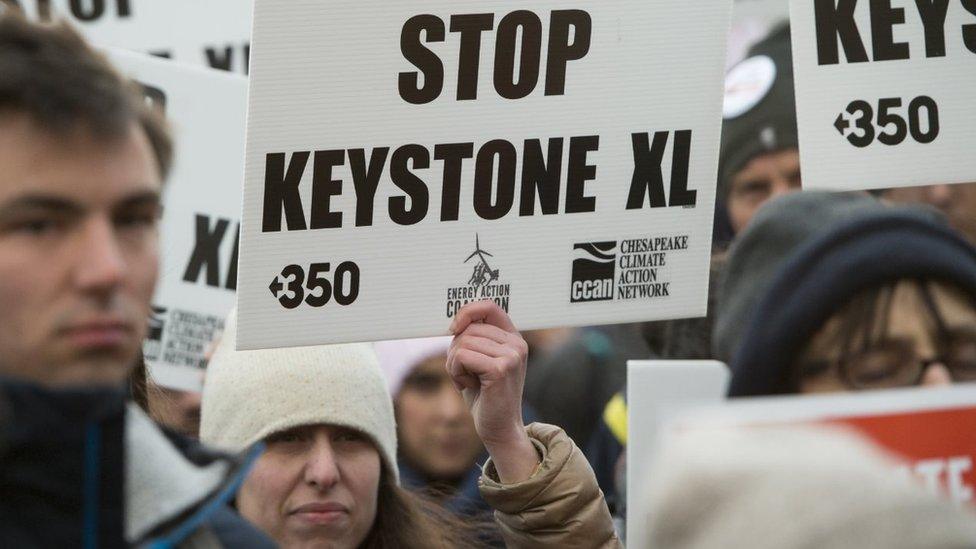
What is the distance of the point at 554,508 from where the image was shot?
2992 millimetres

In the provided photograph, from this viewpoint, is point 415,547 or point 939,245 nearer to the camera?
point 939,245

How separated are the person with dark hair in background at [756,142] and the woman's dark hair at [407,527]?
7.23ft

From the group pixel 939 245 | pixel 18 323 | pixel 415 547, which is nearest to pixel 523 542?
pixel 415 547

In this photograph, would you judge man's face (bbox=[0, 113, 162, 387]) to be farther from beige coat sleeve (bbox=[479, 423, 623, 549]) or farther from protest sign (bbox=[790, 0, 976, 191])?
protest sign (bbox=[790, 0, 976, 191])

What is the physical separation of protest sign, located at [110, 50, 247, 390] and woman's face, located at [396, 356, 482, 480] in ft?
3.54

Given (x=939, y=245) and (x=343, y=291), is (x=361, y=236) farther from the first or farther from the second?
(x=939, y=245)

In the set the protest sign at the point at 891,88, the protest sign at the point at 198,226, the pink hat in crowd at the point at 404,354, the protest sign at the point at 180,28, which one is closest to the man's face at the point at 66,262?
the protest sign at the point at 891,88

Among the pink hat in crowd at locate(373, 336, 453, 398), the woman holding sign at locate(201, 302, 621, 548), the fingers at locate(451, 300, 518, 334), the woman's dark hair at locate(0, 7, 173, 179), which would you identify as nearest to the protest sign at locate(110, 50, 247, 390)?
the woman holding sign at locate(201, 302, 621, 548)

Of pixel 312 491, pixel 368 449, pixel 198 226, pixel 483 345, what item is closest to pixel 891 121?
pixel 483 345

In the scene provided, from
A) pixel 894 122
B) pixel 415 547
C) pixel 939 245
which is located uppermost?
pixel 894 122

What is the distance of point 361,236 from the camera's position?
3027 millimetres

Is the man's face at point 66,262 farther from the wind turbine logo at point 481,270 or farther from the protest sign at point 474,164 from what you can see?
the wind turbine logo at point 481,270

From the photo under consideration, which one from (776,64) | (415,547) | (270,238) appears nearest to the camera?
(270,238)

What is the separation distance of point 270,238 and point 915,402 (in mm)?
1433
